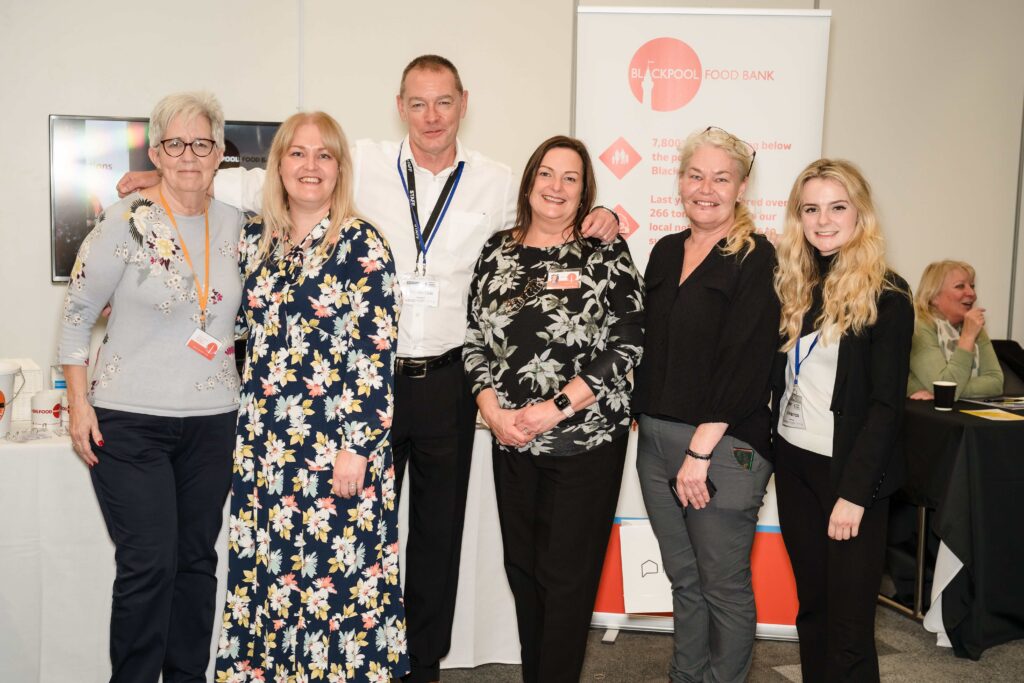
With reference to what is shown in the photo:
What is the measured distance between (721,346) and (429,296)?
880mm

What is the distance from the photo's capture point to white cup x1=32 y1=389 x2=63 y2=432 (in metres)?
2.62

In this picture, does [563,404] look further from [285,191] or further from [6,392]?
[6,392]

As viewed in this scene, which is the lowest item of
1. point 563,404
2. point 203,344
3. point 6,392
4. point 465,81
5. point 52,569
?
point 52,569

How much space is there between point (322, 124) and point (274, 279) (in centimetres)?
43

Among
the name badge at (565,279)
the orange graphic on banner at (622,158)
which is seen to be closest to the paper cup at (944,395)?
the orange graphic on banner at (622,158)

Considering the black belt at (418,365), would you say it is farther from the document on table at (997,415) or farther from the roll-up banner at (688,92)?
the document on table at (997,415)

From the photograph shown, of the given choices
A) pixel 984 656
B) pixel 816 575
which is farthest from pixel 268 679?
pixel 984 656

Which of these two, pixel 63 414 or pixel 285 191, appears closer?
pixel 285 191

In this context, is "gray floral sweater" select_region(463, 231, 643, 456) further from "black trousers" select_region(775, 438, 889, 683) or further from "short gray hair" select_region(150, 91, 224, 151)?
"short gray hair" select_region(150, 91, 224, 151)

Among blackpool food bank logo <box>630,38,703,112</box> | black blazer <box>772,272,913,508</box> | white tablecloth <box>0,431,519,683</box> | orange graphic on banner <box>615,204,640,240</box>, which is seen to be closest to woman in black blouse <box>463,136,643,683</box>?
black blazer <box>772,272,913,508</box>

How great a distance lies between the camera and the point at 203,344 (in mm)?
2189

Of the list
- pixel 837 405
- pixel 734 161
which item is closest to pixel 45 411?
pixel 734 161

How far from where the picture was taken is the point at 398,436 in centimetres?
242

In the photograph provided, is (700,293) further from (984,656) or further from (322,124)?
(984,656)
